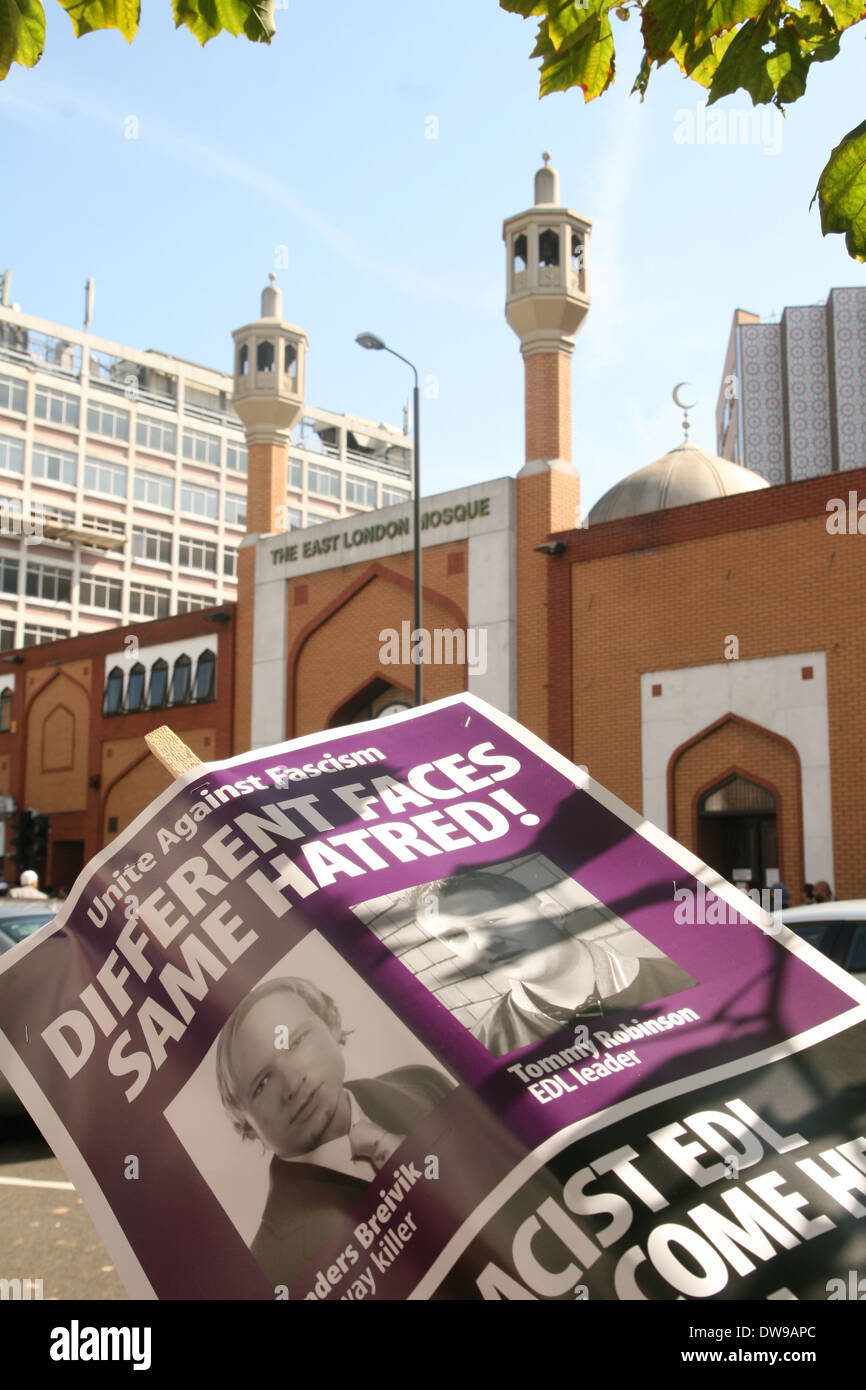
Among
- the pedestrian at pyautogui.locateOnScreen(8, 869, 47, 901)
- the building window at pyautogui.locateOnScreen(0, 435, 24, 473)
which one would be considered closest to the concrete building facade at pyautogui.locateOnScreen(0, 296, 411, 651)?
the building window at pyautogui.locateOnScreen(0, 435, 24, 473)

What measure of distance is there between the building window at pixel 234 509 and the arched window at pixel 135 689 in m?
34.5

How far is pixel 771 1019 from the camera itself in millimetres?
1748

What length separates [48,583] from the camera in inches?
2307

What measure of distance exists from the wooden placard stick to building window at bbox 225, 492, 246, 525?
6592 centimetres

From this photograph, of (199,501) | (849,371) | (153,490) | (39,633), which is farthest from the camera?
(199,501)

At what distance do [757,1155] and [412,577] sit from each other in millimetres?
24113

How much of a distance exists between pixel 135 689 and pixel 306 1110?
32675mm

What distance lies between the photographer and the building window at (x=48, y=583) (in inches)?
2280

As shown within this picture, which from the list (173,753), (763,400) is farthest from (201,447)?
(173,753)

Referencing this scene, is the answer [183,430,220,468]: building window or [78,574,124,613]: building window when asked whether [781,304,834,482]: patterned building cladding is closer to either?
[183,430,220,468]: building window

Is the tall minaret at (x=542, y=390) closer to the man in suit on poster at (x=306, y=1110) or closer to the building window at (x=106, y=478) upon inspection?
the man in suit on poster at (x=306, y=1110)

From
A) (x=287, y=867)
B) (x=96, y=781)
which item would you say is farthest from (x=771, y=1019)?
(x=96, y=781)

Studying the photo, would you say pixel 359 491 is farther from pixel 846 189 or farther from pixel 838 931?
pixel 846 189
